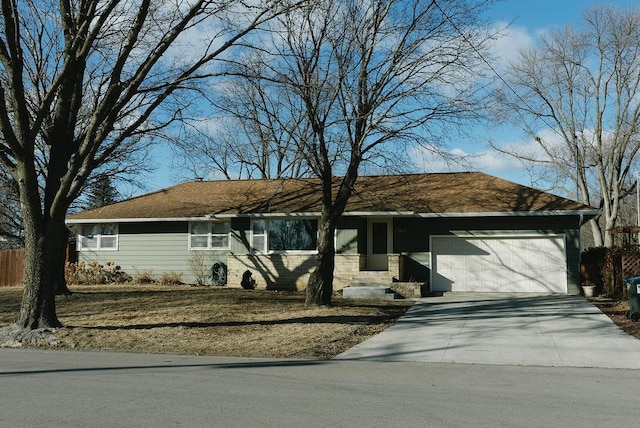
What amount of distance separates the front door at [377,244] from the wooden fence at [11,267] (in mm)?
15939

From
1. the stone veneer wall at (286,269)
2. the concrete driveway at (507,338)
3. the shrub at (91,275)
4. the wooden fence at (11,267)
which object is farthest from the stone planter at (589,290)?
the wooden fence at (11,267)

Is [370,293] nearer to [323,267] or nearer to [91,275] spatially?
[323,267]

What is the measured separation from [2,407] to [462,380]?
6.10m

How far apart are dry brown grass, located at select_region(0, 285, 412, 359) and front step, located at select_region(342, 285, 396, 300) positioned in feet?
2.13

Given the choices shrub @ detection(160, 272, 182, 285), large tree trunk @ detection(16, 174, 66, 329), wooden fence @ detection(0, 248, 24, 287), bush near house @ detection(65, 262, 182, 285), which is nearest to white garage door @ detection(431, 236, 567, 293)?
shrub @ detection(160, 272, 182, 285)

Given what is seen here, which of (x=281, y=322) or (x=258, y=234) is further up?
(x=258, y=234)

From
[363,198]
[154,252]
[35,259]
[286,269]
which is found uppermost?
[363,198]

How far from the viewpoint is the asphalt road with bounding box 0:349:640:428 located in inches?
261

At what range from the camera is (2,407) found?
7016mm

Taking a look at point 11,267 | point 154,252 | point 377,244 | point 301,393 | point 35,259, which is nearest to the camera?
point 301,393

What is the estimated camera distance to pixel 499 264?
22.8 m

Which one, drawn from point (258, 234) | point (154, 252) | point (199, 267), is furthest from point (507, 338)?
point (154, 252)

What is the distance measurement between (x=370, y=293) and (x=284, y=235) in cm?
497

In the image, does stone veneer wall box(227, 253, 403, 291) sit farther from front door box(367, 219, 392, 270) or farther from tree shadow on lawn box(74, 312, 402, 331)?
tree shadow on lawn box(74, 312, 402, 331)
